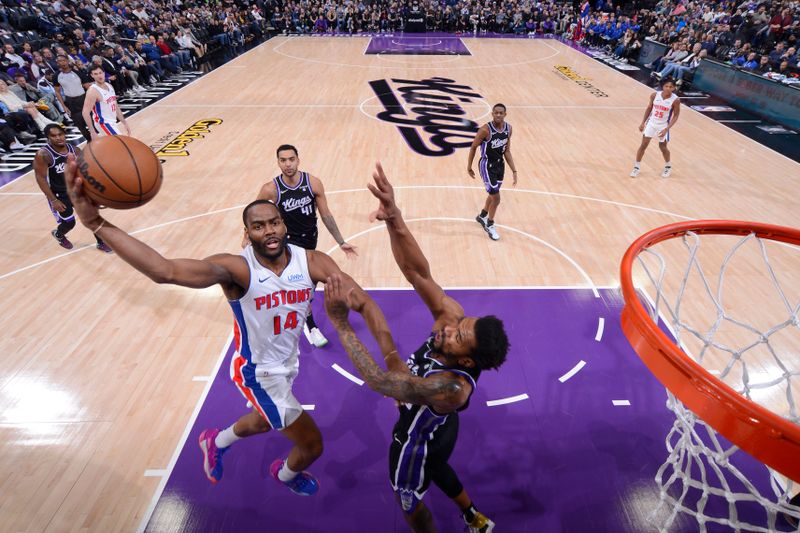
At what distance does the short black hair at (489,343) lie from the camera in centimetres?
207

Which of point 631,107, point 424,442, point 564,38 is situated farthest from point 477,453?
point 564,38

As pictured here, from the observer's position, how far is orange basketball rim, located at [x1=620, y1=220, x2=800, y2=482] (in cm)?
181

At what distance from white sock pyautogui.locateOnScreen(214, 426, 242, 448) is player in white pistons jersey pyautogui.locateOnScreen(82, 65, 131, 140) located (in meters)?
5.58

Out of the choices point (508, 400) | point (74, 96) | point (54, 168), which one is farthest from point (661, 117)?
point (74, 96)

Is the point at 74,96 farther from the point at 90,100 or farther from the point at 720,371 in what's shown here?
the point at 720,371

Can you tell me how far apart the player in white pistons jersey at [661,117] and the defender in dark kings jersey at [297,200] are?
6.07 meters

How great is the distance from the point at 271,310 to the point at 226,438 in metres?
1.07

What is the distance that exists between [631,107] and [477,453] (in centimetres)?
1139

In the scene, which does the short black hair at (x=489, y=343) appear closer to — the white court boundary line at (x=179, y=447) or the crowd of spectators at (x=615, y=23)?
the white court boundary line at (x=179, y=447)

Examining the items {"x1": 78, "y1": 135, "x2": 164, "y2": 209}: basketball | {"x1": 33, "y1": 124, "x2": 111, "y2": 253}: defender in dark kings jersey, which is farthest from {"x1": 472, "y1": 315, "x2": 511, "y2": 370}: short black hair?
{"x1": 33, "y1": 124, "x2": 111, "y2": 253}: defender in dark kings jersey

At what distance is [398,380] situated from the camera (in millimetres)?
2105

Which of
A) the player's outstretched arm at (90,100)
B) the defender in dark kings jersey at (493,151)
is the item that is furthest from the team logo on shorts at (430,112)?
the player's outstretched arm at (90,100)

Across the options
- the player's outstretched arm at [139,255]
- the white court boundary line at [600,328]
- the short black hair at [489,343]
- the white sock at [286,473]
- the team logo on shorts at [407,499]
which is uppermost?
the player's outstretched arm at [139,255]

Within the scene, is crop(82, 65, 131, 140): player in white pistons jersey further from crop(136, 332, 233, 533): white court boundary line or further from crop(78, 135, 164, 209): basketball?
crop(78, 135, 164, 209): basketball
